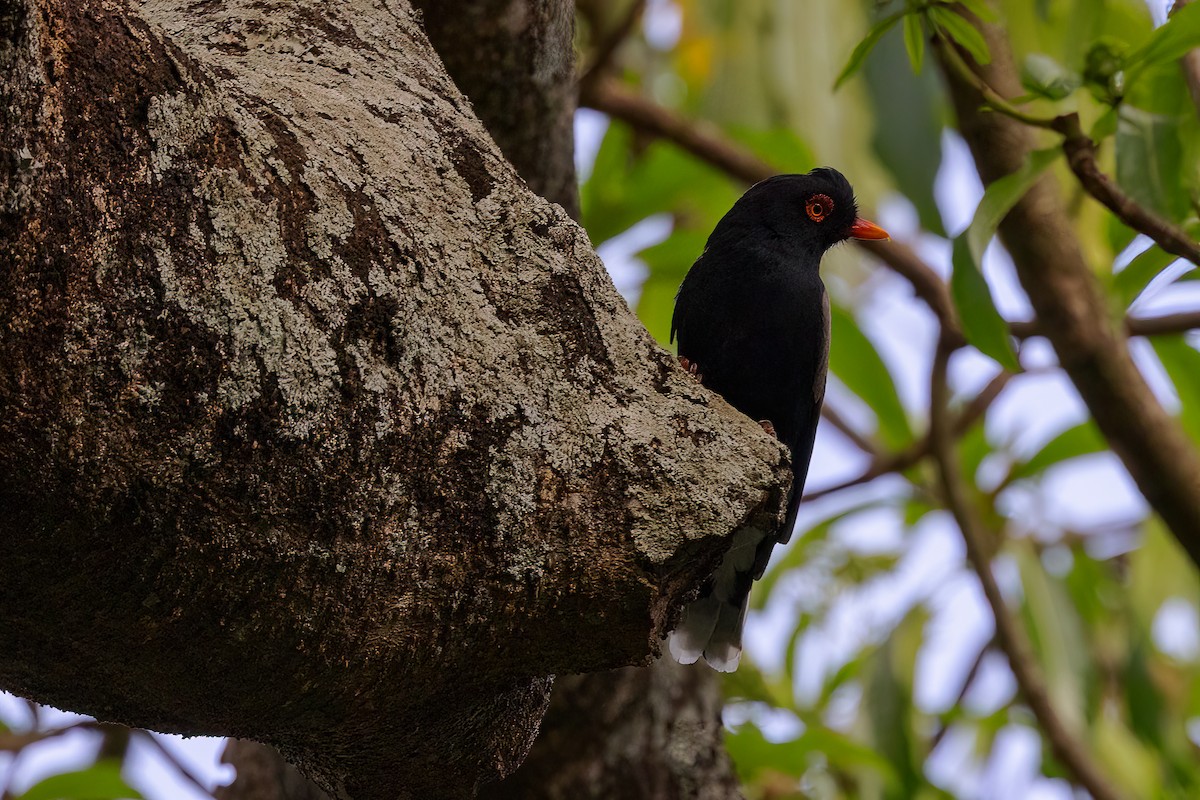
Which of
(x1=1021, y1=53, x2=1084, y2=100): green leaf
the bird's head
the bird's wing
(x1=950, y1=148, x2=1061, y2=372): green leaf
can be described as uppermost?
the bird's head

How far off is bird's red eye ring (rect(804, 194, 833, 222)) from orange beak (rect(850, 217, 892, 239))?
143 millimetres

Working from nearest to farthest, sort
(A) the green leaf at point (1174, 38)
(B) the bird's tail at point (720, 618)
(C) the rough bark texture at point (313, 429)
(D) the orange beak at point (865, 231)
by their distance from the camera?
(C) the rough bark texture at point (313, 429), (A) the green leaf at point (1174, 38), (B) the bird's tail at point (720, 618), (D) the orange beak at point (865, 231)

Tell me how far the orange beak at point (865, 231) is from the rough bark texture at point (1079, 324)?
2.20ft

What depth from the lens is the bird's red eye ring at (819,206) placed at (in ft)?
12.2

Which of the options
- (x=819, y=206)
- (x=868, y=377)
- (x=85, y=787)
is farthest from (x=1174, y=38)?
(x=85, y=787)

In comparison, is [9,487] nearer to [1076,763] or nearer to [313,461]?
[313,461]

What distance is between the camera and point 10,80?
5.30ft

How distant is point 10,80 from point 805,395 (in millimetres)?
2298

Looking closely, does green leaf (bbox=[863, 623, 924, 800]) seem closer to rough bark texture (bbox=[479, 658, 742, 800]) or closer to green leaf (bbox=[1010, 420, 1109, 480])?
green leaf (bbox=[1010, 420, 1109, 480])

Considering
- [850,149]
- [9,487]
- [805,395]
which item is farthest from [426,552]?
[850,149]

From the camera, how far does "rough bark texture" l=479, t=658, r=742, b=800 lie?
392cm

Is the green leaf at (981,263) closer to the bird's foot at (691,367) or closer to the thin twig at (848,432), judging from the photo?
the bird's foot at (691,367)

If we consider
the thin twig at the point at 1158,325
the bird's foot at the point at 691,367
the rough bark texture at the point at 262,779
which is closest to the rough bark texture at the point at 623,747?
the rough bark texture at the point at 262,779

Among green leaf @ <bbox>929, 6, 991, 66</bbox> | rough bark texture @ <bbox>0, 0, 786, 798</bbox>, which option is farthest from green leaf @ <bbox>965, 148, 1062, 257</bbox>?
rough bark texture @ <bbox>0, 0, 786, 798</bbox>
